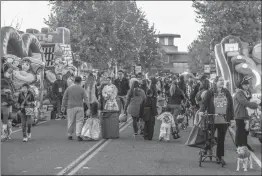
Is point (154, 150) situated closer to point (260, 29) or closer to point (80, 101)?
point (80, 101)

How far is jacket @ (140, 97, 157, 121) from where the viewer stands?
56.8 ft

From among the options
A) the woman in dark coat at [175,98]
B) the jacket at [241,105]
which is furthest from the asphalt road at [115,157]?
the jacket at [241,105]

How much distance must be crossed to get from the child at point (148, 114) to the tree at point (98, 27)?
27.9 meters

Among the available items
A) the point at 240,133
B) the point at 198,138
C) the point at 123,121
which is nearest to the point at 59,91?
the point at 123,121

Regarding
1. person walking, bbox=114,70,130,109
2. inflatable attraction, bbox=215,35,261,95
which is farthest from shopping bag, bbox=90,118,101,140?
inflatable attraction, bbox=215,35,261,95

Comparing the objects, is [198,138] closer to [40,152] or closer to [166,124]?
[40,152]

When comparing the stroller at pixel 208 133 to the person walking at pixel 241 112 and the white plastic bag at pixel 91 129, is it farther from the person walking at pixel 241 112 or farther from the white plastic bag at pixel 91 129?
the white plastic bag at pixel 91 129

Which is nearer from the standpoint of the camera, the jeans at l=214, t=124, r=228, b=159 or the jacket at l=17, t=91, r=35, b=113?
the jeans at l=214, t=124, r=228, b=159

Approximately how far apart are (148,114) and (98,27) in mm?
28993

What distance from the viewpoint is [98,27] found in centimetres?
4569

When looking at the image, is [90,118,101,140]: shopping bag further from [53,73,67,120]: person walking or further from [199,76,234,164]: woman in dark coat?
[53,73,67,120]: person walking

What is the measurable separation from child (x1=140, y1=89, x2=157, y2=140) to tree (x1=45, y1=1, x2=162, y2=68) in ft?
91.4

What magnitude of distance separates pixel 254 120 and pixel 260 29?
29903 mm

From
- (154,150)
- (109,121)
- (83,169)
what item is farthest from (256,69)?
(83,169)
